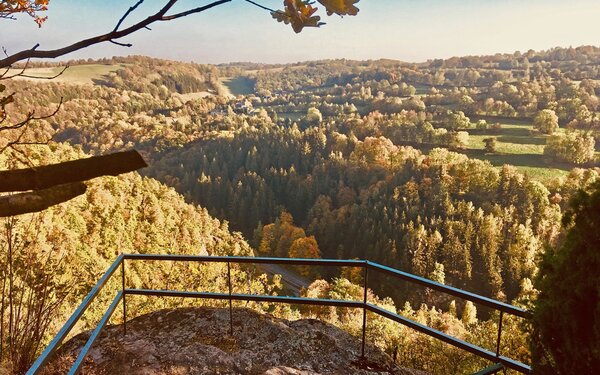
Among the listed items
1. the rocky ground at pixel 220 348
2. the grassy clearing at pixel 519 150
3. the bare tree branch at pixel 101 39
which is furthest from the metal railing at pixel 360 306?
the grassy clearing at pixel 519 150

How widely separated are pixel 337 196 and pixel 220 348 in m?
85.8

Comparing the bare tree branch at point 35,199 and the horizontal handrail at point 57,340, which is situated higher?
the bare tree branch at point 35,199

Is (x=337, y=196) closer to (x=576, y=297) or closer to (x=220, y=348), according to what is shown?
(x=220, y=348)

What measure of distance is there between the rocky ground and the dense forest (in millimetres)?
530

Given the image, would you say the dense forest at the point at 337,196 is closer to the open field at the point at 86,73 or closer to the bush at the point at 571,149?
the bush at the point at 571,149

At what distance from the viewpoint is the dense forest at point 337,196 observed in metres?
18.8

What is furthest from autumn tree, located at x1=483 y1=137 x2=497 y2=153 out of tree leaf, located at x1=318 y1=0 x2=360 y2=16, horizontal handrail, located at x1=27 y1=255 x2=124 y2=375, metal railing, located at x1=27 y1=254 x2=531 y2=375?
tree leaf, located at x1=318 y1=0 x2=360 y2=16

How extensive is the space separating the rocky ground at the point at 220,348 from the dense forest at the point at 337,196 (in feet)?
1.74

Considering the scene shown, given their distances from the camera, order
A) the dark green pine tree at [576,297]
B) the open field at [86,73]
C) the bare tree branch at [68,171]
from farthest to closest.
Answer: the open field at [86,73]
the dark green pine tree at [576,297]
the bare tree branch at [68,171]

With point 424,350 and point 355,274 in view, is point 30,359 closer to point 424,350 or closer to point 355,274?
point 424,350

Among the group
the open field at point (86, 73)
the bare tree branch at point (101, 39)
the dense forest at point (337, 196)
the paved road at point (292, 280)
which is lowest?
the paved road at point (292, 280)

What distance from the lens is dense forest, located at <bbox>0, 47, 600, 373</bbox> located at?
18.8 meters

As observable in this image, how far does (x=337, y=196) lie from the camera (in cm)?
8931

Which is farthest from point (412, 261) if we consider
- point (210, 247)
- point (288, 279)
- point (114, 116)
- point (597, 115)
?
point (114, 116)
